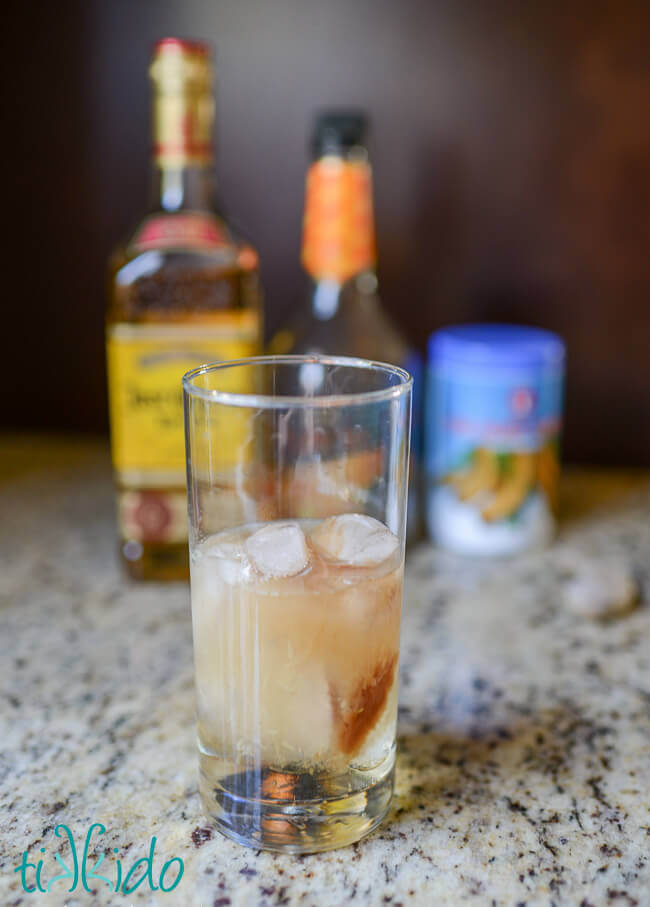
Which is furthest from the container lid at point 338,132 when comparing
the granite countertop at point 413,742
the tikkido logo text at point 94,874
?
the tikkido logo text at point 94,874

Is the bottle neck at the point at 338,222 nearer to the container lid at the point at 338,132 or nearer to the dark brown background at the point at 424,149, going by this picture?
the container lid at the point at 338,132

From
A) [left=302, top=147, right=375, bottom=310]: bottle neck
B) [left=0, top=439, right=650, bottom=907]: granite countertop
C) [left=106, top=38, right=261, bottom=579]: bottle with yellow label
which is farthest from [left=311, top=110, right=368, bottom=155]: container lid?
[left=0, top=439, right=650, bottom=907]: granite countertop

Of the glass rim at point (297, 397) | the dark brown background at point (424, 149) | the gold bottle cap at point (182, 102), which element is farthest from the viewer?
the dark brown background at point (424, 149)

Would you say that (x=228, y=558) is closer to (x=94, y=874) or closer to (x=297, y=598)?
(x=297, y=598)

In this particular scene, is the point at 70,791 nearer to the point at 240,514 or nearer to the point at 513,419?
the point at 240,514

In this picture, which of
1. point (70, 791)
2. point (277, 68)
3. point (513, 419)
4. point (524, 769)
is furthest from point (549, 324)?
point (70, 791)

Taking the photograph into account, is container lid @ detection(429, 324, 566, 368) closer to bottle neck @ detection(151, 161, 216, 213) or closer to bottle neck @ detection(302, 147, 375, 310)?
bottle neck @ detection(302, 147, 375, 310)
